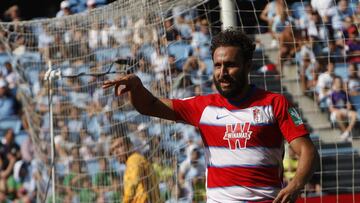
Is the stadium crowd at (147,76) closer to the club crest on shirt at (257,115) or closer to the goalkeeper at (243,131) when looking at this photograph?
the goalkeeper at (243,131)

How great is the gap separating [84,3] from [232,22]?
6377 millimetres

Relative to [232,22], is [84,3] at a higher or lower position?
higher

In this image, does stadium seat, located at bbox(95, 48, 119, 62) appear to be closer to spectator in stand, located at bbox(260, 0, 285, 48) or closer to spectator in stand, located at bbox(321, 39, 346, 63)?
spectator in stand, located at bbox(260, 0, 285, 48)

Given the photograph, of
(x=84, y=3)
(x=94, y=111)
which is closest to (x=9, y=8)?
(x=84, y=3)

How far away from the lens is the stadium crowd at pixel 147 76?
8453mm

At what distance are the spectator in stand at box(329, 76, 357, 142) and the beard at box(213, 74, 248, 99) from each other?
Result: 5.17 metres

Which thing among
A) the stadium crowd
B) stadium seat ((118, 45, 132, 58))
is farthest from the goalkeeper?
stadium seat ((118, 45, 132, 58))

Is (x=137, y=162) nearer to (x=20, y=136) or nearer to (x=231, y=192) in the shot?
(x=231, y=192)

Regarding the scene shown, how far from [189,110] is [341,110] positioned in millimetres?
5540

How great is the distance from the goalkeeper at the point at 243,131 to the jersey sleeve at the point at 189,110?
0.13m

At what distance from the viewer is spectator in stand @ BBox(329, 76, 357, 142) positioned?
916cm

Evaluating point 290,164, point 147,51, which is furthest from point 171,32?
point 290,164

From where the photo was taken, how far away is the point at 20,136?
1213 cm

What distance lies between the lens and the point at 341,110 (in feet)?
31.4
